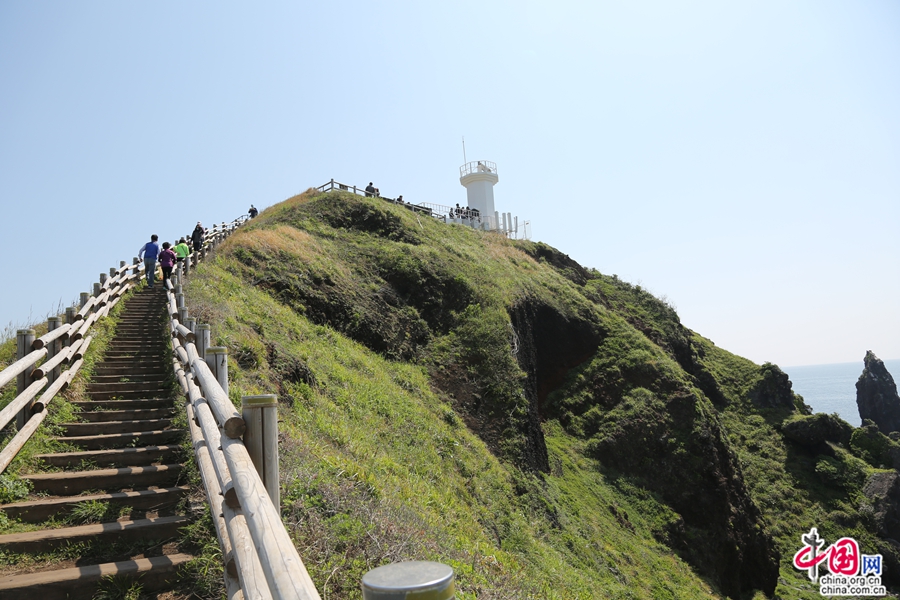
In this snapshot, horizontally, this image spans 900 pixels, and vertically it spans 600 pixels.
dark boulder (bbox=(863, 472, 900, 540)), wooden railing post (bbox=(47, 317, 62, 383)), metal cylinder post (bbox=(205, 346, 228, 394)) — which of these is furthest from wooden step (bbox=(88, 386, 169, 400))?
dark boulder (bbox=(863, 472, 900, 540))

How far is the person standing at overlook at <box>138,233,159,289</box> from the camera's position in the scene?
17828mm

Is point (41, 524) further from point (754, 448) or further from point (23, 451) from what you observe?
point (754, 448)

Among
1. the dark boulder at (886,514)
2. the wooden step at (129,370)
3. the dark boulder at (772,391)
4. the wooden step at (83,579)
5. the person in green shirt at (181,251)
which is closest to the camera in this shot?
the wooden step at (83,579)

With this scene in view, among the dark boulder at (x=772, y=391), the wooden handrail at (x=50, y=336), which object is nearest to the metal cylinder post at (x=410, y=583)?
the wooden handrail at (x=50, y=336)

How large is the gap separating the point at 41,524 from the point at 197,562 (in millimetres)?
1969

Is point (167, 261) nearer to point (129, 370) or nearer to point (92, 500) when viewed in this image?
point (129, 370)

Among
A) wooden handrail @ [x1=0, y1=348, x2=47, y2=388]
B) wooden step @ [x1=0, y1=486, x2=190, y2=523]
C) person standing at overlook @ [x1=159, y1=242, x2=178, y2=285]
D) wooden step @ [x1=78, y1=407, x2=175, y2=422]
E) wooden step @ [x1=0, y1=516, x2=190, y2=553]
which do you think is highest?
person standing at overlook @ [x1=159, y1=242, x2=178, y2=285]

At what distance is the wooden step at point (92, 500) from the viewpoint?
5188mm

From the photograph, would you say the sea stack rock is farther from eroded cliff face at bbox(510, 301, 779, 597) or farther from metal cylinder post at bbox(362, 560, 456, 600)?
metal cylinder post at bbox(362, 560, 456, 600)

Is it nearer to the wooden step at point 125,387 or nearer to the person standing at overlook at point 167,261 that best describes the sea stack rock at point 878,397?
the person standing at overlook at point 167,261

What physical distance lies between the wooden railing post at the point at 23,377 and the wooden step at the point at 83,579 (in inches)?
137

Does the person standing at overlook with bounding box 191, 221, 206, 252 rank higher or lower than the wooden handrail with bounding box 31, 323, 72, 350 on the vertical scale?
higher

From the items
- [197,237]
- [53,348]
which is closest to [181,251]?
[197,237]

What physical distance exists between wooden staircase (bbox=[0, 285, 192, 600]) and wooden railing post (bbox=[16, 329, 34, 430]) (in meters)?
0.47
